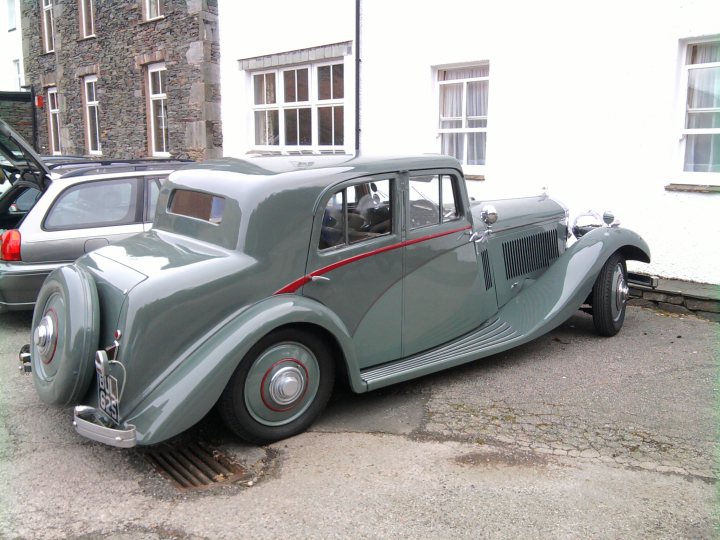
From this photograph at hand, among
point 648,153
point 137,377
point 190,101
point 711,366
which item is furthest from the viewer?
point 190,101

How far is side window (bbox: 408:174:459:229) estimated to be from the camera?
452 cm

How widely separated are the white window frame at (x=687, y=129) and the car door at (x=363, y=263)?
4106 mm

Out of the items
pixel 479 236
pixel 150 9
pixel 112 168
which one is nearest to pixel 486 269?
pixel 479 236

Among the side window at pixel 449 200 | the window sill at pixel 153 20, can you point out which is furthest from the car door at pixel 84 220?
the window sill at pixel 153 20

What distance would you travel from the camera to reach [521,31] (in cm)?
788

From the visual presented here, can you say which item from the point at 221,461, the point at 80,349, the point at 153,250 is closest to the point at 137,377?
the point at 80,349

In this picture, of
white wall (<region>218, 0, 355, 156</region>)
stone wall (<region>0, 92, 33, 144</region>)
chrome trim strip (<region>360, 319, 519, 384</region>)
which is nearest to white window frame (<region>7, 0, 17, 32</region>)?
stone wall (<region>0, 92, 33, 144</region>)

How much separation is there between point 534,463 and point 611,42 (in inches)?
212

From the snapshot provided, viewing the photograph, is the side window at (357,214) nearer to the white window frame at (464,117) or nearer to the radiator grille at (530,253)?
the radiator grille at (530,253)

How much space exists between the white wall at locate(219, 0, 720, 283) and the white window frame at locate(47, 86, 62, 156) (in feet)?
43.9

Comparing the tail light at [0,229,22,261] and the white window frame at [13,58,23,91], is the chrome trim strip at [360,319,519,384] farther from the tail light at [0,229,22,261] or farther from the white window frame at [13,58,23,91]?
the white window frame at [13,58,23,91]

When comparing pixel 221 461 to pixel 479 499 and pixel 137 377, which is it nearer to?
pixel 137 377

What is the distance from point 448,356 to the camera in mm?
4559

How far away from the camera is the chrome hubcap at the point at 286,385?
3.72 metres
